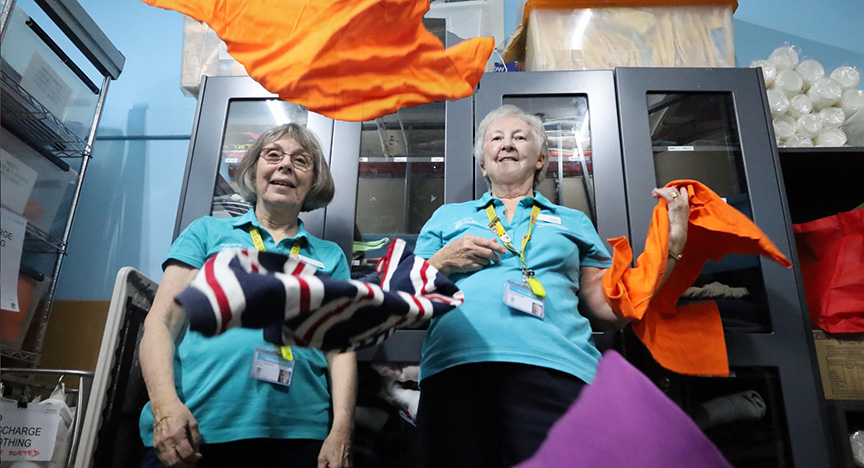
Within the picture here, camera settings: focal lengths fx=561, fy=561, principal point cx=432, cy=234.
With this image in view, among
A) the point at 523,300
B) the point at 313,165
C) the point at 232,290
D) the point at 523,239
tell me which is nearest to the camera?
the point at 232,290

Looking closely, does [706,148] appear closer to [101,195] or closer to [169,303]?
[169,303]

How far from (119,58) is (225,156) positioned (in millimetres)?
1119

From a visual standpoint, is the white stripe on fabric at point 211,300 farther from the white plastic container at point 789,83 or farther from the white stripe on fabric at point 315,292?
the white plastic container at point 789,83

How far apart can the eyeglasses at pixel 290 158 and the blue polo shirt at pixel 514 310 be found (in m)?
0.40

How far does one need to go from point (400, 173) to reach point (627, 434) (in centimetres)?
145

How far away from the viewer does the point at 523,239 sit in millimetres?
1402

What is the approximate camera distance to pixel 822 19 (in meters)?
2.74

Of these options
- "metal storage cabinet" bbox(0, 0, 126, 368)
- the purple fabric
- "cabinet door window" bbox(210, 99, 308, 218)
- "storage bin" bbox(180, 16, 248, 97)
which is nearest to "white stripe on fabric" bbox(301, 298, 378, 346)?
the purple fabric

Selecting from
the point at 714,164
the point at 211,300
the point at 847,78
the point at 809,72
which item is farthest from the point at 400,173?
the point at 847,78

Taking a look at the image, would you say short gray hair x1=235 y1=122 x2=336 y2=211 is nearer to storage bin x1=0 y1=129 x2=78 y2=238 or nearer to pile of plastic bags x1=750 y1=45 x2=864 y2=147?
storage bin x1=0 y1=129 x2=78 y2=238

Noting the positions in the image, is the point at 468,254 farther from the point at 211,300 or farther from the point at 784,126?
the point at 784,126

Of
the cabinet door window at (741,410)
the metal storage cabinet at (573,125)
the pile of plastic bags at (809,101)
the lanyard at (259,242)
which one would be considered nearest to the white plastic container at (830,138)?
the pile of plastic bags at (809,101)

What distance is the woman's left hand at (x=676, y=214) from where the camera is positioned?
1.40 meters

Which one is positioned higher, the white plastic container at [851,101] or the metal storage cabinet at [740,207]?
the white plastic container at [851,101]
